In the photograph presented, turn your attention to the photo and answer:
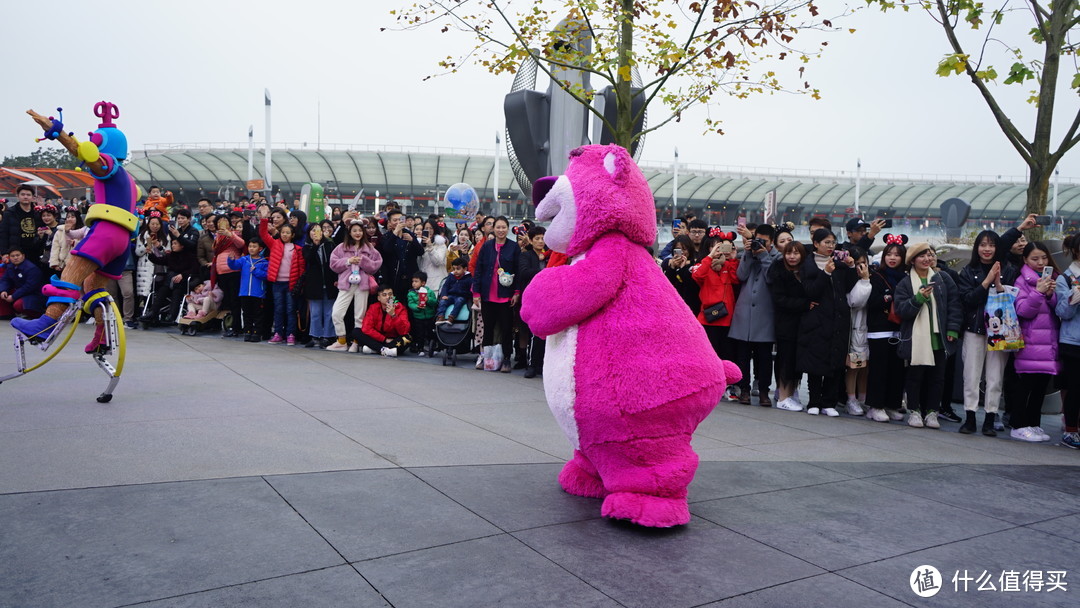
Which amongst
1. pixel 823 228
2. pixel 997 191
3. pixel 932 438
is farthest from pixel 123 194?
pixel 997 191

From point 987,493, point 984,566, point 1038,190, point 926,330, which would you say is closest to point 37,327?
point 984,566

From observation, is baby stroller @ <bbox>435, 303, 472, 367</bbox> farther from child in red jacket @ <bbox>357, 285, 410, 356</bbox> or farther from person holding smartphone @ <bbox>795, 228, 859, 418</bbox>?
person holding smartphone @ <bbox>795, 228, 859, 418</bbox>

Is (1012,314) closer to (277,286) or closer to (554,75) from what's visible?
(554,75)

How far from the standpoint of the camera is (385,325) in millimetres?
10617

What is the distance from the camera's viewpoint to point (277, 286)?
1115cm

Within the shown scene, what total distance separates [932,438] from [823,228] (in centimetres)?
237

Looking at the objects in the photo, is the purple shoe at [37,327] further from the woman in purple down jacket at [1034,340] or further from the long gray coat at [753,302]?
the woman in purple down jacket at [1034,340]

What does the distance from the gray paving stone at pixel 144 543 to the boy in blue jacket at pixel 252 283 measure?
7382mm

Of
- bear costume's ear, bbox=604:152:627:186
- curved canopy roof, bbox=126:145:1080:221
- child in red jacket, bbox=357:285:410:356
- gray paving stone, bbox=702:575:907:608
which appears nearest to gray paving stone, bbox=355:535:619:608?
gray paving stone, bbox=702:575:907:608

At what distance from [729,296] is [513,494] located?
14.7ft

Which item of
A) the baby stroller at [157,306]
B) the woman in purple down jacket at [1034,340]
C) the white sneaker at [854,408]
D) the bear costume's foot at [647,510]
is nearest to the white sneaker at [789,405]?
the white sneaker at [854,408]

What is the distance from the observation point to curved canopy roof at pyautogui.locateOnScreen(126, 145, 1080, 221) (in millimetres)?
51156

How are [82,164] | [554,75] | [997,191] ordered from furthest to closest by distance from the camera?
1. [997,191]
2. [554,75]
3. [82,164]

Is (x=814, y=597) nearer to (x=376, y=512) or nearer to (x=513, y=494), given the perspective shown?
(x=513, y=494)
